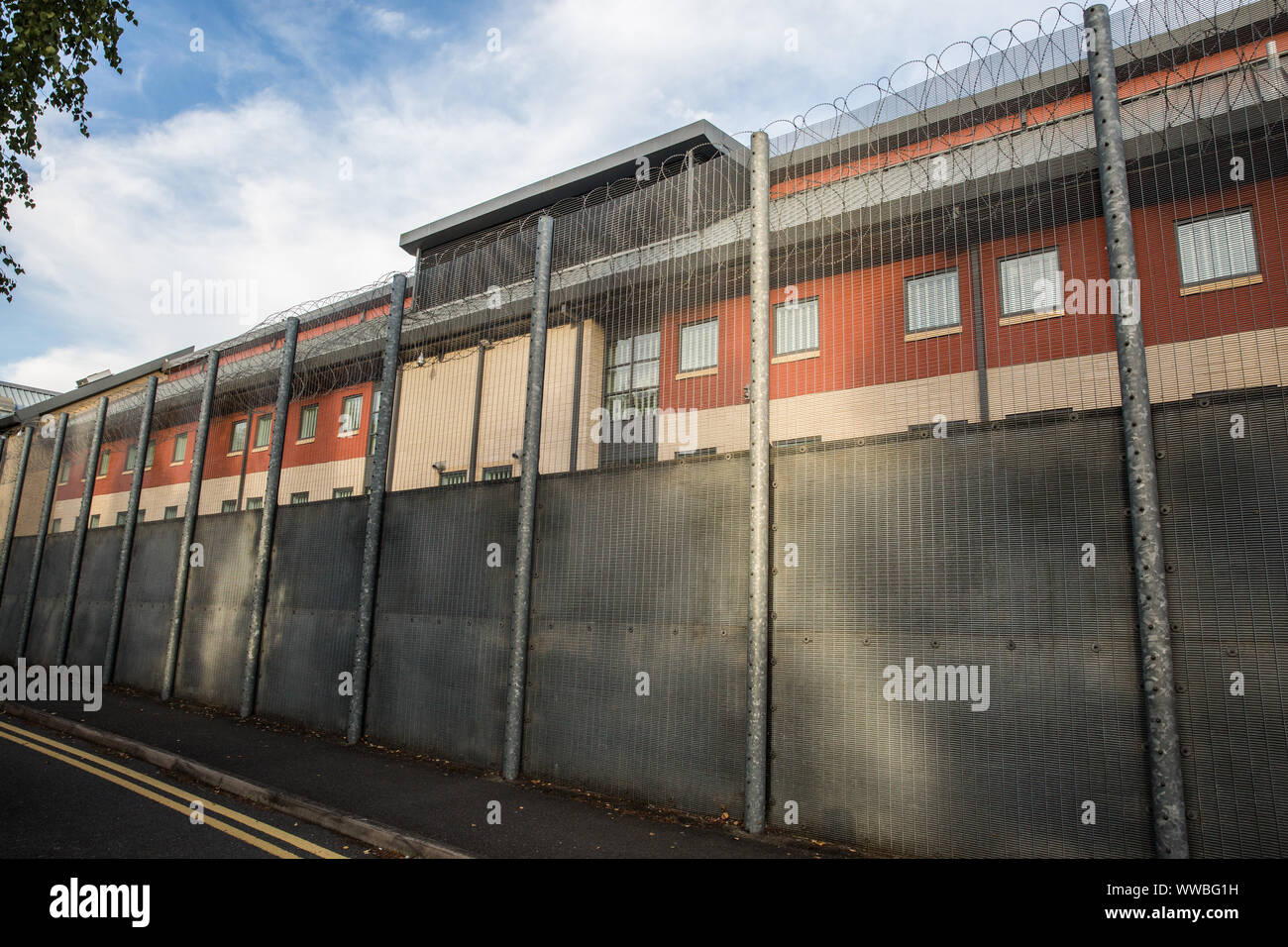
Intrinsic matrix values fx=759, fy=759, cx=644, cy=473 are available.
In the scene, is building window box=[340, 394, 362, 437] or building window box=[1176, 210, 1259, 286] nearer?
building window box=[1176, 210, 1259, 286]

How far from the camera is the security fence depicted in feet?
15.4

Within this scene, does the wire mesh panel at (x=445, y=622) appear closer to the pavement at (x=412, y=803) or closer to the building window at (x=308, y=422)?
the pavement at (x=412, y=803)

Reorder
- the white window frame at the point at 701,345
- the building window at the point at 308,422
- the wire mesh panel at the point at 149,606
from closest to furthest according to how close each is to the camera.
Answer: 1. the white window frame at the point at 701,345
2. the building window at the point at 308,422
3. the wire mesh panel at the point at 149,606

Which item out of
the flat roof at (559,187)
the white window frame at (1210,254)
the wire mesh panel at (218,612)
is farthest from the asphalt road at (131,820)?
the flat roof at (559,187)

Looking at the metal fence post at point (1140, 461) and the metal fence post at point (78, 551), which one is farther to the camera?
the metal fence post at point (78, 551)

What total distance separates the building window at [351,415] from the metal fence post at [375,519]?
0.63m

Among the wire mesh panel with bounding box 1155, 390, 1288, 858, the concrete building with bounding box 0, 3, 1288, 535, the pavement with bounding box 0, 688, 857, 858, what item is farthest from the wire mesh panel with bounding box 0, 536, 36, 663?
the wire mesh panel with bounding box 1155, 390, 1288, 858

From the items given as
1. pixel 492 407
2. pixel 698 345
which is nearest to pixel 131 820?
pixel 492 407

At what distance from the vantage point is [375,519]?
986 cm

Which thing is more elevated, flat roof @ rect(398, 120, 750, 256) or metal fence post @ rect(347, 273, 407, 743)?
flat roof @ rect(398, 120, 750, 256)

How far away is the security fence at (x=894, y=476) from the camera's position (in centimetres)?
470

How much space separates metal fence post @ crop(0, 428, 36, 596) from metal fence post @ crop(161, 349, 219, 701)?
9336 mm

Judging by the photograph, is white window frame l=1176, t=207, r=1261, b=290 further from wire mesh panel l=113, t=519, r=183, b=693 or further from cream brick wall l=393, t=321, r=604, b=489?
wire mesh panel l=113, t=519, r=183, b=693
